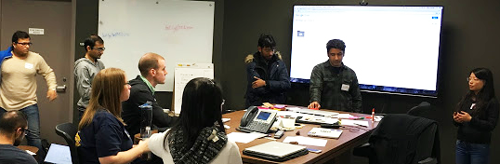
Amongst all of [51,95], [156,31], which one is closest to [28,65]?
[51,95]

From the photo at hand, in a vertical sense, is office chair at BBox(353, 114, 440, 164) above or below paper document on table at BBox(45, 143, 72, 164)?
above

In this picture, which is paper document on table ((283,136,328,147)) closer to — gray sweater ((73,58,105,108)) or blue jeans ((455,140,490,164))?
blue jeans ((455,140,490,164))

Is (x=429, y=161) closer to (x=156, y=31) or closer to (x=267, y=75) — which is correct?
(x=267, y=75)

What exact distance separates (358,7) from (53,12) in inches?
141

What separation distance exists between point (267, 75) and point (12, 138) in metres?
3.09

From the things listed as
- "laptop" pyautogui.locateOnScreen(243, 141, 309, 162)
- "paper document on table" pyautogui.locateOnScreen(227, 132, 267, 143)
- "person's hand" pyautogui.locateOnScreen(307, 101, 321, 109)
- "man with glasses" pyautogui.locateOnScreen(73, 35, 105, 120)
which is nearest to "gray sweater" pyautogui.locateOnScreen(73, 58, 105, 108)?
"man with glasses" pyautogui.locateOnScreen(73, 35, 105, 120)

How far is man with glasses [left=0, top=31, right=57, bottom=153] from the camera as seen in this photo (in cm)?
486

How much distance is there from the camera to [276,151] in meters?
2.69

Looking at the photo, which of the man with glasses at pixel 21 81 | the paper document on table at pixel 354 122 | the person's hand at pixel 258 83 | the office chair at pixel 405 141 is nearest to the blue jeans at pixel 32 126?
the man with glasses at pixel 21 81

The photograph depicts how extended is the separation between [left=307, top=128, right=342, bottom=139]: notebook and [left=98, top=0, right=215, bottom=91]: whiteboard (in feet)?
9.46

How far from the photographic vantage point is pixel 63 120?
6.14 meters

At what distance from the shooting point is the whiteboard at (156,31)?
19.1 feet

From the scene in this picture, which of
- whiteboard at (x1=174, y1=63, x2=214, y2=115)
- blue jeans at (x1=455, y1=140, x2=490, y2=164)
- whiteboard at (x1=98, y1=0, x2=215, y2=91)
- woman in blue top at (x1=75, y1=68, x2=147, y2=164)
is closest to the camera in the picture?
woman in blue top at (x1=75, y1=68, x2=147, y2=164)

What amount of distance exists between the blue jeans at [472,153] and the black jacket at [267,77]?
1.83 metres
